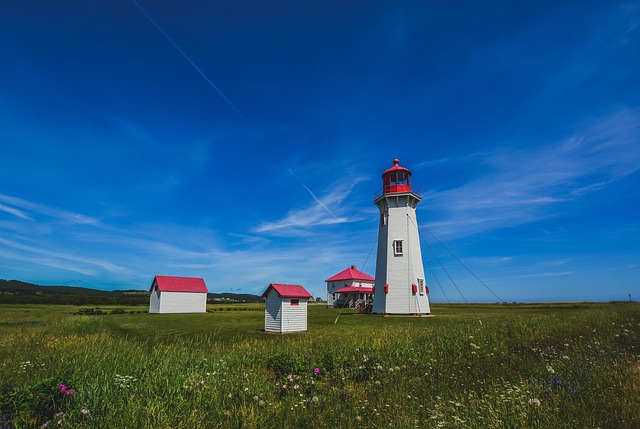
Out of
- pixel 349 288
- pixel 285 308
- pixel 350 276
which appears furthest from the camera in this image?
pixel 350 276

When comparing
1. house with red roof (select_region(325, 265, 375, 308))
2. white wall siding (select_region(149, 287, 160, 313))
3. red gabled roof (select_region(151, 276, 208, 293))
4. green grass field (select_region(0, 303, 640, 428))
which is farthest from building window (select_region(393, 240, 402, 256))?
white wall siding (select_region(149, 287, 160, 313))

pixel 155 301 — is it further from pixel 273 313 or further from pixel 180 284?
pixel 273 313

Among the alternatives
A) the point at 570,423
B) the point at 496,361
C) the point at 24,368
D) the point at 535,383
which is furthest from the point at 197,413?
the point at 496,361

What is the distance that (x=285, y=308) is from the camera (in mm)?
23562

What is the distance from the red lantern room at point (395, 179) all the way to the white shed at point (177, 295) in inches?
1264

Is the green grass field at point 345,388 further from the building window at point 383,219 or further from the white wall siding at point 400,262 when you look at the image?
the building window at point 383,219

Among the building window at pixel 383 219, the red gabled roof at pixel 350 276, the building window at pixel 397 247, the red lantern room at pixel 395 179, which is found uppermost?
the red lantern room at pixel 395 179

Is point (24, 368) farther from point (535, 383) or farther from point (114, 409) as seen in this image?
point (535, 383)

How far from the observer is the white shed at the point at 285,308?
76.9 ft

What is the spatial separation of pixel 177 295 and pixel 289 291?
96.8ft

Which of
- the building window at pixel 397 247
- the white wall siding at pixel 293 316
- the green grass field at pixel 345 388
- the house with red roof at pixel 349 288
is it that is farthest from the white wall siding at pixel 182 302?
the green grass field at pixel 345 388

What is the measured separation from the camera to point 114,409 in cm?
600

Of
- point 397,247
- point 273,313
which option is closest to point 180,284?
point 273,313

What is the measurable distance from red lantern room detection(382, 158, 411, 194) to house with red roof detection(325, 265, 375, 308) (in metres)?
25.0
